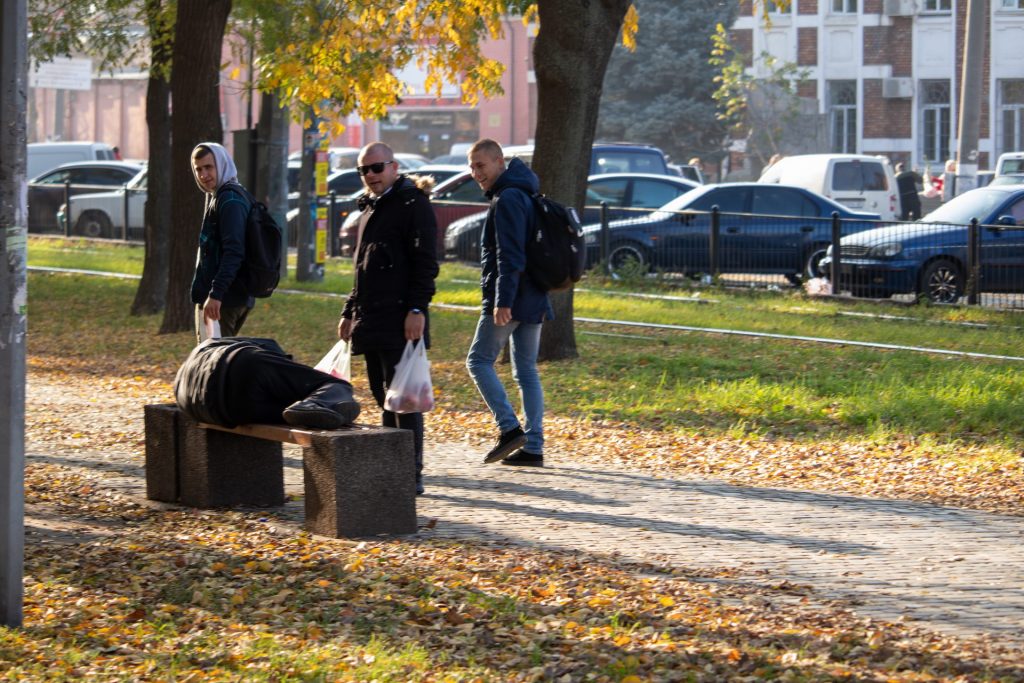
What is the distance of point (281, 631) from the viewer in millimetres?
6113

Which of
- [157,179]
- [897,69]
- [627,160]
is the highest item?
[897,69]

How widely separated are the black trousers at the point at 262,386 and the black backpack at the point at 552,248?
1.68m

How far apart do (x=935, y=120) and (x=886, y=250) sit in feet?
112

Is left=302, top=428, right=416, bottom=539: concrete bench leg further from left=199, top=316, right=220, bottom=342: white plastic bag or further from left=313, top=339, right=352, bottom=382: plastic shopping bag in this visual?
left=199, top=316, right=220, bottom=342: white plastic bag

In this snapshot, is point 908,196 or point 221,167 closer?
point 221,167

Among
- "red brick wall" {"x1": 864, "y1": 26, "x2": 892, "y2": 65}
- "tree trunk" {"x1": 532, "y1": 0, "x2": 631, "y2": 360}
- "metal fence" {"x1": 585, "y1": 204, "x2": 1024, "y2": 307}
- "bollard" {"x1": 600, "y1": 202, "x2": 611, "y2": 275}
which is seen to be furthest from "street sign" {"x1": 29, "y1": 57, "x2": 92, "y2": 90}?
"tree trunk" {"x1": 532, "y1": 0, "x2": 631, "y2": 360}

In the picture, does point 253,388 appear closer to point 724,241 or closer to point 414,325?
point 414,325

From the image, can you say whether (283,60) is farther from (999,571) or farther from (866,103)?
(866,103)

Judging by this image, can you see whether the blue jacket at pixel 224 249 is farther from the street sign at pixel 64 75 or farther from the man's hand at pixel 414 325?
the street sign at pixel 64 75

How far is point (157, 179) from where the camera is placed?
19375 mm

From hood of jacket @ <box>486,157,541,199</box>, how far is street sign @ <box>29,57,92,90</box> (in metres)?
55.6

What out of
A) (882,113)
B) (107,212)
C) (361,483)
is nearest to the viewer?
(361,483)

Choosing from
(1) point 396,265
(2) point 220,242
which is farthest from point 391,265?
(2) point 220,242

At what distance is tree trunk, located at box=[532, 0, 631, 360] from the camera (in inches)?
533
